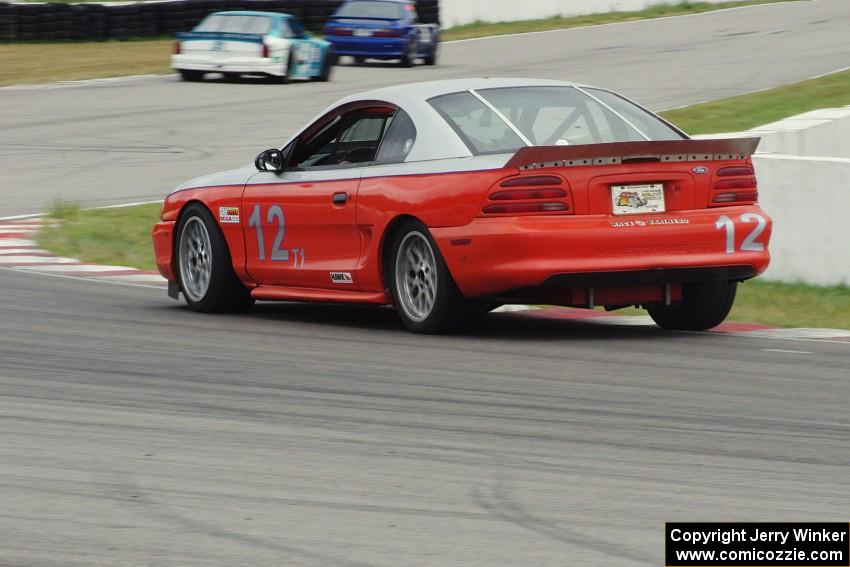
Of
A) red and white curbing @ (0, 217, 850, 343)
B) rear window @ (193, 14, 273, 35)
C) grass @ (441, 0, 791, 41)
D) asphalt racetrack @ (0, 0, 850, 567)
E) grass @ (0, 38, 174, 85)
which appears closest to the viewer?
asphalt racetrack @ (0, 0, 850, 567)

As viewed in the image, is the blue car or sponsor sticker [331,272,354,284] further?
the blue car

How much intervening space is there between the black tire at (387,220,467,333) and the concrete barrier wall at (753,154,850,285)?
3789mm

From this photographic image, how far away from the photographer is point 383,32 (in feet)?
117

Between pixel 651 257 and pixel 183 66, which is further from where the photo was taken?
pixel 183 66

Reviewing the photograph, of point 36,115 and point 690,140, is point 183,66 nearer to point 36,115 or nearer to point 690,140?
point 36,115

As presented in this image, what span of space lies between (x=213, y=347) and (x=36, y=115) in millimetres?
18431

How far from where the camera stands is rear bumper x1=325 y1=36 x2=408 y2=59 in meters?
35.4

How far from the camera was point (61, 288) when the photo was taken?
1192 cm

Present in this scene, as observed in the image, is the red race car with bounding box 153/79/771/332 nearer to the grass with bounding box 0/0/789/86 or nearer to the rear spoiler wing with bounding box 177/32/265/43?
the rear spoiler wing with bounding box 177/32/265/43

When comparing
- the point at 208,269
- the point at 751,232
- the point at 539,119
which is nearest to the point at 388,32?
the point at 208,269

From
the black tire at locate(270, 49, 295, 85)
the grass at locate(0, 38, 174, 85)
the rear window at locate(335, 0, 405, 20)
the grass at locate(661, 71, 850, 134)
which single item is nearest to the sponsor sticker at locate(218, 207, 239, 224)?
the grass at locate(661, 71, 850, 134)

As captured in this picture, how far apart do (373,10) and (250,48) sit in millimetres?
5003

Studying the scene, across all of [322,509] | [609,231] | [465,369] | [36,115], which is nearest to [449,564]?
[322,509]

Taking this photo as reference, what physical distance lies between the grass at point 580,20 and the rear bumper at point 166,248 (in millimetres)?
34569
